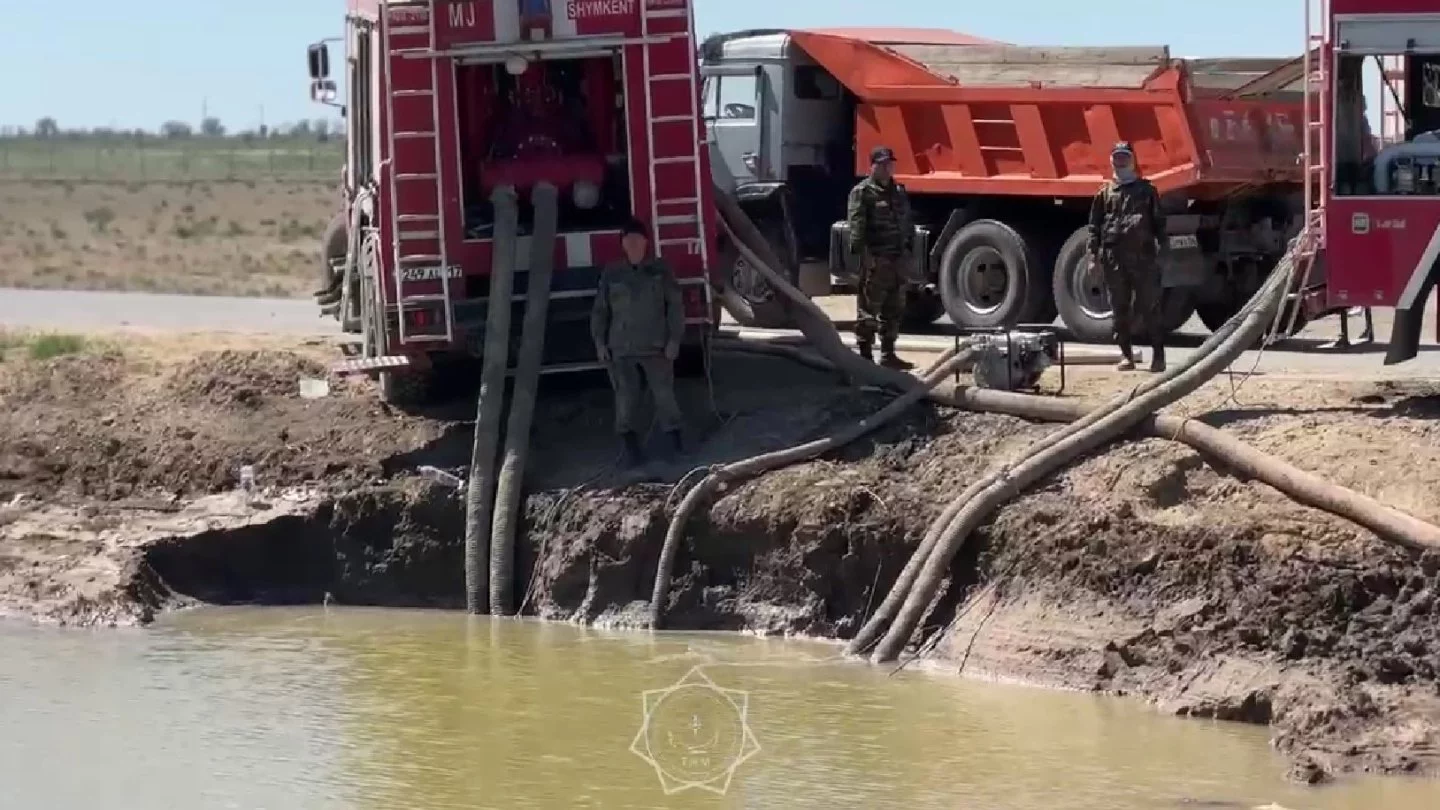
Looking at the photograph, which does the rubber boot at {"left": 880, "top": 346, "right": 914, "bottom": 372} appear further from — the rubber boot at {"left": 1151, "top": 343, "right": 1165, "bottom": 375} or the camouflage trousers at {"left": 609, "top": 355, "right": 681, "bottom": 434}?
the camouflage trousers at {"left": 609, "top": 355, "right": 681, "bottom": 434}

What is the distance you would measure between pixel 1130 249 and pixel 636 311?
3.24 m

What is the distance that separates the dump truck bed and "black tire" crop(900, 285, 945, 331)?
3.98 ft

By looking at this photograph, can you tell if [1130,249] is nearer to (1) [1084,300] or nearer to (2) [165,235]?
(1) [1084,300]

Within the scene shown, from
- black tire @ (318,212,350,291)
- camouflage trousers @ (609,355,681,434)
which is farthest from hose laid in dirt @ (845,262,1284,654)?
black tire @ (318,212,350,291)

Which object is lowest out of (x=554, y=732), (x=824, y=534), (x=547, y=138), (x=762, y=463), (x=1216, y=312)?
(x=554, y=732)

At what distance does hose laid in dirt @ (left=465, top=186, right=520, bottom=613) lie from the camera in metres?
14.7

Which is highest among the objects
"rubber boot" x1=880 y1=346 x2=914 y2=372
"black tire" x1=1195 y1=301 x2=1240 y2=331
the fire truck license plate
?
the fire truck license plate

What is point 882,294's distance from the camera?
1609 cm

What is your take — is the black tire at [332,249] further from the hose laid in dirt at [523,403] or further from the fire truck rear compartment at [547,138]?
the hose laid in dirt at [523,403]

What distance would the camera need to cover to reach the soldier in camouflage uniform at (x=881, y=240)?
631 inches

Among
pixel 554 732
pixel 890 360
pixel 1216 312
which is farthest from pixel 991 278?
pixel 554 732

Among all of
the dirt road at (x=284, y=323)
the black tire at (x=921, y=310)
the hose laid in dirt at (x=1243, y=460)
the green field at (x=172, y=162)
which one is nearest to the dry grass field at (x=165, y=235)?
the dirt road at (x=284, y=323)

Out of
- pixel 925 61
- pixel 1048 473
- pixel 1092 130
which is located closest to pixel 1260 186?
pixel 1092 130

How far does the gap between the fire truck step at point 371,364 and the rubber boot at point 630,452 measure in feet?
5.44
